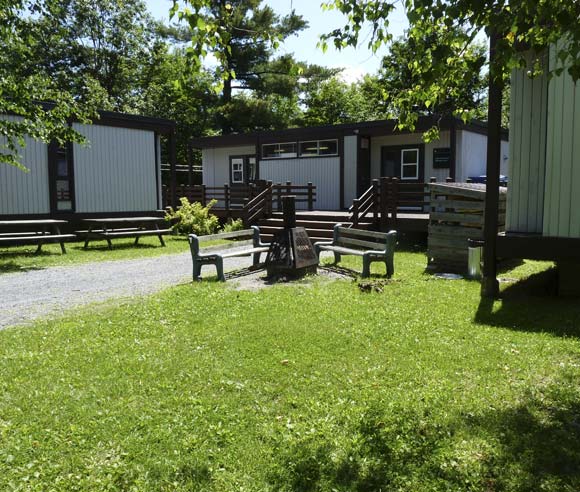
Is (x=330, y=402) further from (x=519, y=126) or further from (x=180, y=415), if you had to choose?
(x=519, y=126)

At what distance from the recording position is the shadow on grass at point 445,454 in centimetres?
290

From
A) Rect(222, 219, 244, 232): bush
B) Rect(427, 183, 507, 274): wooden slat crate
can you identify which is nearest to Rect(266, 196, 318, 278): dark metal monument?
Rect(427, 183, 507, 274): wooden slat crate

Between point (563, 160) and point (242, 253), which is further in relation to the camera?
point (242, 253)

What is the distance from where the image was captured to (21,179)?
1561 centimetres

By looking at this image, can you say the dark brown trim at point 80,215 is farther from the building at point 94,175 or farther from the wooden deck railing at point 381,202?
the wooden deck railing at point 381,202

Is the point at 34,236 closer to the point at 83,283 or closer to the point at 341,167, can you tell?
the point at 83,283

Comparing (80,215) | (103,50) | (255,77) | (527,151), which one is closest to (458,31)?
(527,151)

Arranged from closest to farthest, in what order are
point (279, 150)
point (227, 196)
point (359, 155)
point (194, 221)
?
point (194, 221) < point (359, 155) < point (227, 196) < point (279, 150)

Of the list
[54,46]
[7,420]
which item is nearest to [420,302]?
[7,420]

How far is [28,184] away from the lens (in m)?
15.8

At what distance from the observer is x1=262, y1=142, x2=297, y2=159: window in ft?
68.3

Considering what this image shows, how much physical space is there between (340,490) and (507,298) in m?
5.16

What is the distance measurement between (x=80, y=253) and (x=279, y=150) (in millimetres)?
10002

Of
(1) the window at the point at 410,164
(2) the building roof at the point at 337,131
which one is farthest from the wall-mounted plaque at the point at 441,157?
(2) the building roof at the point at 337,131
